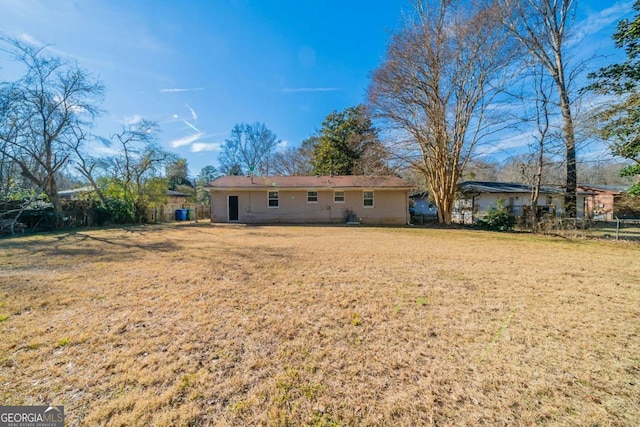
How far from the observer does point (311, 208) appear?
16.3 meters

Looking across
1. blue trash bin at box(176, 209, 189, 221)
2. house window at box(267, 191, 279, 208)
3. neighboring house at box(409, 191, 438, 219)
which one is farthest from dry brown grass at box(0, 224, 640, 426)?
neighboring house at box(409, 191, 438, 219)

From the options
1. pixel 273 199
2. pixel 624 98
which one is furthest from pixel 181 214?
pixel 624 98

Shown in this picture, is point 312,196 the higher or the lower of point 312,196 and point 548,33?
the lower

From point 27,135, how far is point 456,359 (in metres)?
21.0

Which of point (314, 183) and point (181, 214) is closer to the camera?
point (314, 183)

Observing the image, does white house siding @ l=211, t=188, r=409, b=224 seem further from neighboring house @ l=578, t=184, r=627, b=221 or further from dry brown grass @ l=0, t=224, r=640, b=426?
neighboring house @ l=578, t=184, r=627, b=221

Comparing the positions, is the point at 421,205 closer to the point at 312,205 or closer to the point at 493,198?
the point at 493,198

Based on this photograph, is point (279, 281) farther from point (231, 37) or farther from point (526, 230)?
point (526, 230)

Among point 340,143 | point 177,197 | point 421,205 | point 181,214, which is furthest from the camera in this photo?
point 177,197

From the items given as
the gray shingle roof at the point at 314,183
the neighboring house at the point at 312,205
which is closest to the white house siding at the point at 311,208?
the neighboring house at the point at 312,205

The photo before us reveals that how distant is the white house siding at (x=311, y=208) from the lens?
16.2 m

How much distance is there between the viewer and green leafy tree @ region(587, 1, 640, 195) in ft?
23.4

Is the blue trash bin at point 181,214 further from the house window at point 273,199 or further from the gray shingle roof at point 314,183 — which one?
the house window at point 273,199

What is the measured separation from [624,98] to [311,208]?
540 inches
